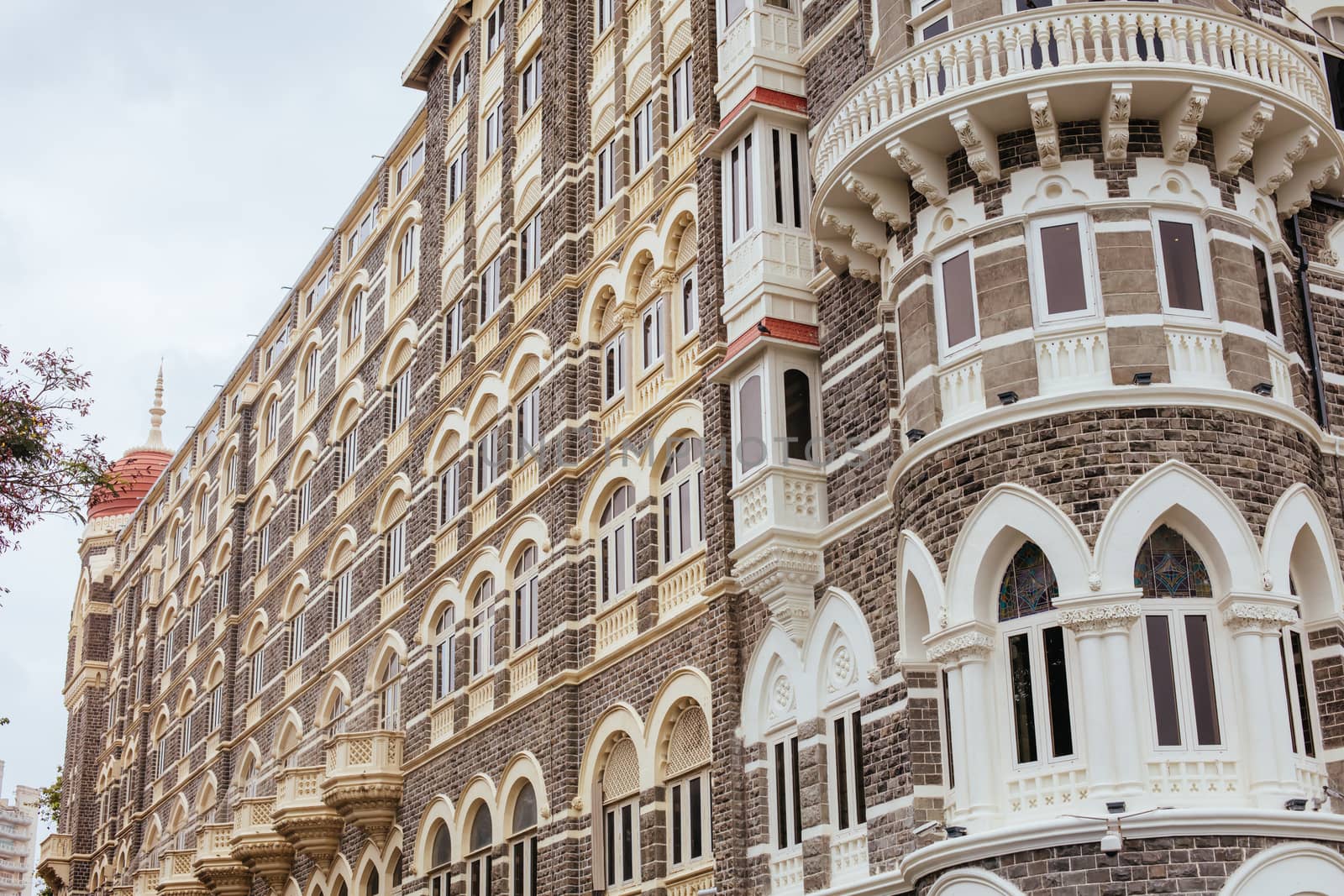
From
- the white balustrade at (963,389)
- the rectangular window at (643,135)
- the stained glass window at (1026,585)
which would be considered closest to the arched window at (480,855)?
the rectangular window at (643,135)

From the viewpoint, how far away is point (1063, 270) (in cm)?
1906

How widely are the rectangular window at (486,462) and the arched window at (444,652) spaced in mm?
2672

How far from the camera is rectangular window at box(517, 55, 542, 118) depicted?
34375 millimetres

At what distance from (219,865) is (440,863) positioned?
13.8 metres

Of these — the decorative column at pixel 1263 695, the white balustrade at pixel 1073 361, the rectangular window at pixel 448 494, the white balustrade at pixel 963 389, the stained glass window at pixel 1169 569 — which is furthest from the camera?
the rectangular window at pixel 448 494

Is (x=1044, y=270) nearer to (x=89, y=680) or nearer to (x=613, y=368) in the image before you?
(x=613, y=368)

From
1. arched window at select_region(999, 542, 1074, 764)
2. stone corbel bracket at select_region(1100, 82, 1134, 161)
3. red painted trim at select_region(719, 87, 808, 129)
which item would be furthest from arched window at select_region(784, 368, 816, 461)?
stone corbel bracket at select_region(1100, 82, 1134, 161)

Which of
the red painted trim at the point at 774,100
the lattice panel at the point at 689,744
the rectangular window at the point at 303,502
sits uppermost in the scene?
the rectangular window at the point at 303,502

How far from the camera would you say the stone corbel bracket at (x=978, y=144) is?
19453 mm

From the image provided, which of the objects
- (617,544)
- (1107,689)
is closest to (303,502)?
(617,544)

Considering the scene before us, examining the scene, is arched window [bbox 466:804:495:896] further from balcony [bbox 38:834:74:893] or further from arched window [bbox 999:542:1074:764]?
balcony [bbox 38:834:74:893]

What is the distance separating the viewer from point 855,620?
21125 mm

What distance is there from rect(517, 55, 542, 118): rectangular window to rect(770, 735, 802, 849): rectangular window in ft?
53.9

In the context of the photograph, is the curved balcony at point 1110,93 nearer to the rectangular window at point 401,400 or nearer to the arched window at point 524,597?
the arched window at point 524,597
